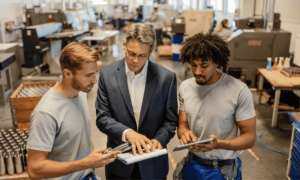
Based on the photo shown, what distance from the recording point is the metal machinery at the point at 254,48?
5.98 m

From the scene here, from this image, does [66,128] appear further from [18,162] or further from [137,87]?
[18,162]

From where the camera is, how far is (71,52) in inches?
55.9

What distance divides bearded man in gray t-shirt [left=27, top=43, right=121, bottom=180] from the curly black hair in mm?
579

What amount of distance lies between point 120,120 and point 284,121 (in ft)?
14.0

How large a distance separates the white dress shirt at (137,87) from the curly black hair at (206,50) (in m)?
0.28

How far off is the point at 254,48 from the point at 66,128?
5657mm

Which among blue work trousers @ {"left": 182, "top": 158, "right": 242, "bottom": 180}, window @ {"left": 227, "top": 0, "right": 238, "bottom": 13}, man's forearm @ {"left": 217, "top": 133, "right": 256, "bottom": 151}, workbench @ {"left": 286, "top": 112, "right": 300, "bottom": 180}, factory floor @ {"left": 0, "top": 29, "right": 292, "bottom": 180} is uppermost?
window @ {"left": 227, "top": 0, "right": 238, "bottom": 13}

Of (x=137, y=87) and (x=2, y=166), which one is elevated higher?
(x=137, y=87)

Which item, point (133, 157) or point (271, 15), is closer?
point (133, 157)

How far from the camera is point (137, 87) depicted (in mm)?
1678

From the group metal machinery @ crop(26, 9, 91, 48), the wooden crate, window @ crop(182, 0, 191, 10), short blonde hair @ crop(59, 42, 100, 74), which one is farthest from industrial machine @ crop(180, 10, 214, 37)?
window @ crop(182, 0, 191, 10)

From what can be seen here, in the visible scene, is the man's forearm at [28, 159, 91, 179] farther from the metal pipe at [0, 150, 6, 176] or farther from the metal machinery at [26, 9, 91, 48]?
the metal machinery at [26, 9, 91, 48]

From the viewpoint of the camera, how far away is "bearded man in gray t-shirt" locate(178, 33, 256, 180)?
5.22ft

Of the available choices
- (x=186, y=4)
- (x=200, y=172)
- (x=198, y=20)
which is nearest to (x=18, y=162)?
(x=200, y=172)
